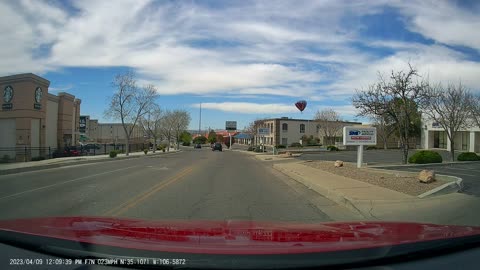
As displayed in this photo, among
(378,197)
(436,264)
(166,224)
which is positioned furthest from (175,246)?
(378,197)

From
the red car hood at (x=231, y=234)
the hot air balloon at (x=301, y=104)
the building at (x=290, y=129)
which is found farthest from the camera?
the building at (x=290, y=129)

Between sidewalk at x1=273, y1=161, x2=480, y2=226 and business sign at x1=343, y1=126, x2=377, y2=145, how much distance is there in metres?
9.34

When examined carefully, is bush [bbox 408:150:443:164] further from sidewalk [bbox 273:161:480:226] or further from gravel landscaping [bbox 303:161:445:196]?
sidewalk [bbox 273:161:480:226]

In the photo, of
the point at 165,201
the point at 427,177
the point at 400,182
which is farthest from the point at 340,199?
the point at 165,201

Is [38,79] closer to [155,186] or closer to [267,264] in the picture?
[155,186]

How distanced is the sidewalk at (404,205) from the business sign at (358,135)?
9.34 m

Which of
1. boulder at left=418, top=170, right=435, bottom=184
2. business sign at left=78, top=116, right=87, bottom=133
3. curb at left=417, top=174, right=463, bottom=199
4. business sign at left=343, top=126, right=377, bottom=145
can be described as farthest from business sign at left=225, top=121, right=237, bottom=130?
curb at left=417, top=174, right=463, bottom=199

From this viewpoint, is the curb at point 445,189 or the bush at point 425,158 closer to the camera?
the curb at point 445,189

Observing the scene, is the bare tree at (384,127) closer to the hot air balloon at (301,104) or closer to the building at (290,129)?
the hot air balloon at (301,104)

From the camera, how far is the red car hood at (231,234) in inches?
125

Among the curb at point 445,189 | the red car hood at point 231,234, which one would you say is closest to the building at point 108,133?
the curb at point 445,189

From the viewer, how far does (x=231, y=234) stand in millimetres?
3859

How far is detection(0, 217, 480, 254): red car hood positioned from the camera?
3185mm

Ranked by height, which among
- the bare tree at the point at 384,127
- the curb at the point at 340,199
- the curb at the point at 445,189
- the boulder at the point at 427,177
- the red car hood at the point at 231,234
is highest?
the bare tree at the point at 384,127
